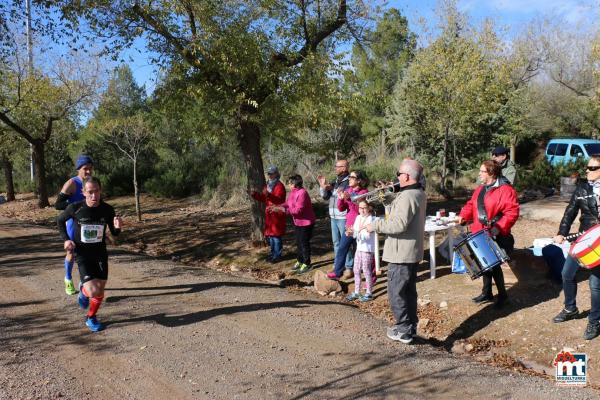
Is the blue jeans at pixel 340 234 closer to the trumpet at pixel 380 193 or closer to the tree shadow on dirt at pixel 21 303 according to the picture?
the trumpet at pixel 380 193

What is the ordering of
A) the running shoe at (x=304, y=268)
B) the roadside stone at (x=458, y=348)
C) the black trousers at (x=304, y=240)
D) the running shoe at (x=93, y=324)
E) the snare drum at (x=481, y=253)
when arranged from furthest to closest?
the running shoe at (x=304, y=268) < the black trousers at (x=304, y=240) < the snare drum at (x=481, y=253) < the running shoe at (x=93, y=324) < the roadside stone at (x=458, y=348)

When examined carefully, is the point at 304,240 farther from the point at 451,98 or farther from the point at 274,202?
the point at 451,98

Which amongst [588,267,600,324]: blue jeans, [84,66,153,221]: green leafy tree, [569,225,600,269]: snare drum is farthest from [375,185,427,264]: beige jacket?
[84,66,153,221]: green leafy tree

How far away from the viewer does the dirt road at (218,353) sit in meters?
4.41

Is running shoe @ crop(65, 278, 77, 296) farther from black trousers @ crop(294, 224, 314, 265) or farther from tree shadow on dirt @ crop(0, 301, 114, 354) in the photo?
black trousers @ crop(294, 224, 314, 265)

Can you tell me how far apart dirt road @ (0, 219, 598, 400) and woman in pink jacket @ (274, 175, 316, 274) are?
4.13 ft

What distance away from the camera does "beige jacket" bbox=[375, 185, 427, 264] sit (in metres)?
5.16

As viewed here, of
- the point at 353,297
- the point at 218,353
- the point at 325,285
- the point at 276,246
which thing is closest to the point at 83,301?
the point at 218,353

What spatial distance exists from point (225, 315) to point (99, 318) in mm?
1484

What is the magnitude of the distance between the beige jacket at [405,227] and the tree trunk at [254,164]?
5.67 meters

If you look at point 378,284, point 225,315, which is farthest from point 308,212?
point 225,315

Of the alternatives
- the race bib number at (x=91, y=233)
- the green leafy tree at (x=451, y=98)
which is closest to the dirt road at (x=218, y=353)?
the race bib number at (x=91, y=233)

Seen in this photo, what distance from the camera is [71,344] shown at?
535 centimetres

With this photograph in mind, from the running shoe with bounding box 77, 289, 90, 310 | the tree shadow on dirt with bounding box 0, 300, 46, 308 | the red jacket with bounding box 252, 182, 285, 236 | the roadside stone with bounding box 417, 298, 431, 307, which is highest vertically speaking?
the red jacket with bounding box 252, 182, 285, 236
